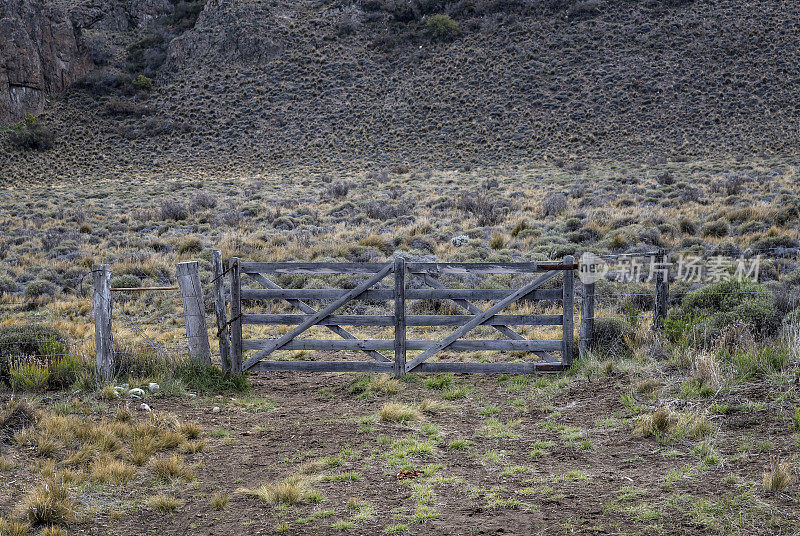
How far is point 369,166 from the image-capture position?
40.9 m

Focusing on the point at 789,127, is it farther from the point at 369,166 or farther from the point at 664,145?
the point at 369,166

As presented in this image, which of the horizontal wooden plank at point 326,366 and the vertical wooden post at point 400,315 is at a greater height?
the vertical wooden post at point 400,315

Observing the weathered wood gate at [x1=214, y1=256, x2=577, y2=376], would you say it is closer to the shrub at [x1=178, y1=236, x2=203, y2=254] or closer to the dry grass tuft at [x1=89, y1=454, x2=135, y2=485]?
the dry grass tuft at [x1=89, y1=454, x2=135, y2=485]

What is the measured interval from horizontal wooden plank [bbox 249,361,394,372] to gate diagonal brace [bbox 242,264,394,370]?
0.16 meters

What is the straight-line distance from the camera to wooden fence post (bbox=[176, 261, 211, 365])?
8258 mm

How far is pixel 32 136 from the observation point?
46.0 m

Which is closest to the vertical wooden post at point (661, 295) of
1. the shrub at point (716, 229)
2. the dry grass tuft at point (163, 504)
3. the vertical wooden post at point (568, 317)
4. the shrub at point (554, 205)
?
the vertical wooden post at point (568, 317)

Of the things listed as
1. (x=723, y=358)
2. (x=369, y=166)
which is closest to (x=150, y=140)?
(x=369, y=166)

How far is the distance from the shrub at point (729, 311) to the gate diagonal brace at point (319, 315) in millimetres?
4081

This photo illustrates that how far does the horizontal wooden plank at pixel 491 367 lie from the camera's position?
27.6ft

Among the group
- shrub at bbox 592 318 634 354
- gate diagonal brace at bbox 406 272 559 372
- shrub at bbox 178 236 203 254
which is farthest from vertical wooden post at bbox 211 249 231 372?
shrub at bbox 178 236 203 254

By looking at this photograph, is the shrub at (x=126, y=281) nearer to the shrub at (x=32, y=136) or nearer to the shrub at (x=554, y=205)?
the shrub at (x=554, y=205)

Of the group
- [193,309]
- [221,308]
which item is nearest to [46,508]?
[193,309]

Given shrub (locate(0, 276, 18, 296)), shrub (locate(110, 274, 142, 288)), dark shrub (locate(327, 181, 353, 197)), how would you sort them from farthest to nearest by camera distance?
dark shrub (locate(327, 181, 353, 197)) < shrub (locate(110, 274, 142, 288)) < shrub (locate(0, 276, 18, 296))
